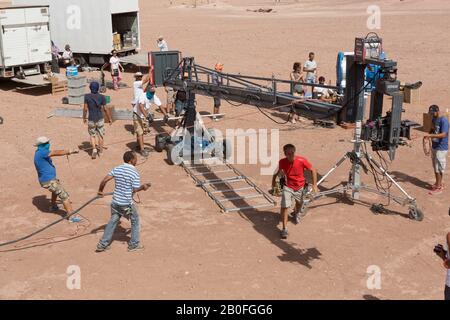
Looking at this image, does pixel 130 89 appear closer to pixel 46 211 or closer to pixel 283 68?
pixel 283 68

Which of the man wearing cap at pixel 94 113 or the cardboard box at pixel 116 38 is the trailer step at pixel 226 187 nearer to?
the man wearing cap at pixel 94 113

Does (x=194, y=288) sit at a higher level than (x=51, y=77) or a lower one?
lower

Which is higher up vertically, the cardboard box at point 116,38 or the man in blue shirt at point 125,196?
the cardboard box at point 116,38

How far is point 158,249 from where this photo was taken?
10336mm

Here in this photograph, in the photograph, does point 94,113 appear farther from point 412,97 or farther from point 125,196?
point 412,97

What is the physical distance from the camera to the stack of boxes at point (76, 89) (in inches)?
835

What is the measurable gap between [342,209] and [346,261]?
7.70 feet

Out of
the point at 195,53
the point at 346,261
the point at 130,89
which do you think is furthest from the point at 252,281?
the point at 195,53

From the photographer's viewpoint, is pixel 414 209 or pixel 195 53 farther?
pixel 195 53

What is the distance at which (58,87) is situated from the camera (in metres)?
23.2

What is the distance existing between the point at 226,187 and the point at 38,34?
45.1ft

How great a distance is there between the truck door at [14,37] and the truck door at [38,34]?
0.75ft

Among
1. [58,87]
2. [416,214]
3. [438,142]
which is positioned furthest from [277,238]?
[58,87]

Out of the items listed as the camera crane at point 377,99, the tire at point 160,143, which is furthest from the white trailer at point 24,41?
the camera crane at point 377,99
